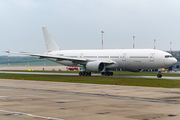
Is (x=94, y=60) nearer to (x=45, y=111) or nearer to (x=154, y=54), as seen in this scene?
(x=154, y=54)

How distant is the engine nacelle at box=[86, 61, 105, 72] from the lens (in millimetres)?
48562

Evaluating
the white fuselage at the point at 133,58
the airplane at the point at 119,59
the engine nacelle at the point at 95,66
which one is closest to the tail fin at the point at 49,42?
the airplane at the point at 119,59

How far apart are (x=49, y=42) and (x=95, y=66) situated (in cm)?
1892

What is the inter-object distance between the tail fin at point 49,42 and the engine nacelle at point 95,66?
1579cm

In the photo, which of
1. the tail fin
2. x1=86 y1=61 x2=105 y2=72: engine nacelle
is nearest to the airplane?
x1=86 y1=61 x2=105 y2=72: engine nacelle

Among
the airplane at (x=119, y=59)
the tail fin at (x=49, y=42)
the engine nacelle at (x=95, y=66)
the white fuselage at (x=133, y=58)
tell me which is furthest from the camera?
the tail fin at (x=49, y=42)

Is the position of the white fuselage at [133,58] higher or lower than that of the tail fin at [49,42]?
lower

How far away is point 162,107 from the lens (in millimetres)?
15484

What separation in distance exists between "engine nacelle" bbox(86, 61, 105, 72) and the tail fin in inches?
622

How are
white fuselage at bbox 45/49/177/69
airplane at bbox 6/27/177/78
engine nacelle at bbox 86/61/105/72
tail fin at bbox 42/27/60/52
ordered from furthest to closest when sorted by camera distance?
tail fin at bbox 42/27/60/52, engine nacelle at bbox 86/61/105/72, airplane at bbox 6/27/177/78, white fuselage at bbox 45/49/177/69

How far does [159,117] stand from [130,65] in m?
36.8

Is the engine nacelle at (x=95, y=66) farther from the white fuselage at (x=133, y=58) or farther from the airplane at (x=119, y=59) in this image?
the white fuselage at (x=133, y=58)

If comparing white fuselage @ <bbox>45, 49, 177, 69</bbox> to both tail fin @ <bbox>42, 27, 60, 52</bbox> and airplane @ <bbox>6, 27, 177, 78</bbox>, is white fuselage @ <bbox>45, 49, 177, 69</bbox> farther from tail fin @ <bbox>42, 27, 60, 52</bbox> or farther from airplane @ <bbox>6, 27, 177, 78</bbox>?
tail fin @ <bbox>42, 27, 60, 52</bbox>

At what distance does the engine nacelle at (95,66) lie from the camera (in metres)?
48.6
